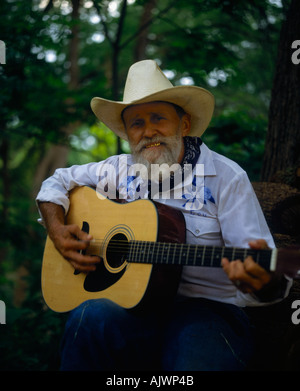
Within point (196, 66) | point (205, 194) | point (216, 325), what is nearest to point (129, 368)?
point (216, 325)

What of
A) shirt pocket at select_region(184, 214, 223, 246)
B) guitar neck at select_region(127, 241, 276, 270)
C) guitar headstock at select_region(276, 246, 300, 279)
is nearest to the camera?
guitar headstock at select_region(276, 246, 300, 279)

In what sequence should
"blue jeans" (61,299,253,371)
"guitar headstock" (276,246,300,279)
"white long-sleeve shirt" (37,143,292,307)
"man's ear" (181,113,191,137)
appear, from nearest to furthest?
"guitar headstock" (276,246,300,279), "blue jeans" (61,299,253,371), "white long-sleeve shirt" (37,143,292,307), "man's ear" (181,113,191,137)

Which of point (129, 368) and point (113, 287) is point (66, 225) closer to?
point (113, 287)

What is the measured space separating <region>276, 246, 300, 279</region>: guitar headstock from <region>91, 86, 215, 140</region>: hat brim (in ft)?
4.33

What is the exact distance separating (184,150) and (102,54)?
7.85 metres

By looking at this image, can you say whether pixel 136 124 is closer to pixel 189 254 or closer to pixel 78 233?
pixel 78 233

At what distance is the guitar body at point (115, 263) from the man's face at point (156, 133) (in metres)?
0.40

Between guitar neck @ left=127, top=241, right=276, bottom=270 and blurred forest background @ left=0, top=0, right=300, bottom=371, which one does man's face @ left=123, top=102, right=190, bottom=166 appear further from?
blurred forest background @ left=0, top=0, right=300, bottom=371

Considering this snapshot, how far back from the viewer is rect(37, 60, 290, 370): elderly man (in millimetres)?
2041

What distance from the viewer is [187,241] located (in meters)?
2.29

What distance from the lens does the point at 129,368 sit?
219 cm

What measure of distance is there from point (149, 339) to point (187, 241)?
59 cm

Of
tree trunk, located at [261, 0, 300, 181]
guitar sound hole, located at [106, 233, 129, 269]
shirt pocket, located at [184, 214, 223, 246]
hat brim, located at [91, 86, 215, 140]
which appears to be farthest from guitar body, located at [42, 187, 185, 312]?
tree trunk, located at [261, 0, 300, 181]

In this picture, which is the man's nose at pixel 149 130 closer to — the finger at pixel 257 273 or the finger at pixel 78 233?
the finger at pixel 78 233
